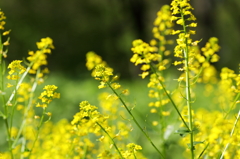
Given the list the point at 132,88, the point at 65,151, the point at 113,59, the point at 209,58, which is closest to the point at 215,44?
the point at 209,58

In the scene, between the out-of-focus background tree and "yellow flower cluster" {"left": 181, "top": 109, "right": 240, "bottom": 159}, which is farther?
the out-of-focus background tree

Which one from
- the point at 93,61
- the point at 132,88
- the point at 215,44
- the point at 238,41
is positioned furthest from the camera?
the point at 238,41

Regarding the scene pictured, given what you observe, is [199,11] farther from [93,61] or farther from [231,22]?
[231,22]

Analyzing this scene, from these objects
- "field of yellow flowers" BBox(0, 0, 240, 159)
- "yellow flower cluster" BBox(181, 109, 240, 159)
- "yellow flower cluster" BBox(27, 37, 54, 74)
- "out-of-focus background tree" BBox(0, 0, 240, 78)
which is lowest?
"yellow flower cluster" BBox(181, 109, 240, 159)

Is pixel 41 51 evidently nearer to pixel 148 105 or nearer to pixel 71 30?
pixel 148 105

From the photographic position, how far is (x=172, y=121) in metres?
3.40

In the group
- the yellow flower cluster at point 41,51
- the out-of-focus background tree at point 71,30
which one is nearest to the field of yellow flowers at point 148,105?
the yellow flower cluster at point 41,51

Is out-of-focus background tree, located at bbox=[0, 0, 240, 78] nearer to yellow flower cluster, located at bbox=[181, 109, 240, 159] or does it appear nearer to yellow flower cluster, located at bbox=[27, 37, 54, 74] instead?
yellow flower cluster, located at bbox=[27, 37, 54, 74]

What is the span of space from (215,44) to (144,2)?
13.4 meters

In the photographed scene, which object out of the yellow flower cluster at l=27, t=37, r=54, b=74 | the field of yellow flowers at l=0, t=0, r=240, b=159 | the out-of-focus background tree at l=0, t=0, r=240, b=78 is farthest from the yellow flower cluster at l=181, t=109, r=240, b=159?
the out-of-focus background tree at l=0, t=0, r=240, b=78

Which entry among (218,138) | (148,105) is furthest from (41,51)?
(218,138)

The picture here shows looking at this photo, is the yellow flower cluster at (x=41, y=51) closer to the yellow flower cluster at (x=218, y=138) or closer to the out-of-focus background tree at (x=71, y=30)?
the yellow flower cluster at (x=218, y=138)

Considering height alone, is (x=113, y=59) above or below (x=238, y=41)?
below

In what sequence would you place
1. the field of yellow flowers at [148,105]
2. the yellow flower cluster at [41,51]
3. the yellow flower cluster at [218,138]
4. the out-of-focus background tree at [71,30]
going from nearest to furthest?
the yellow flower cluster at [218,138] < the field of yellow flowers at [148,105] < the yellow flower cluster at [41,51] < the out-of-focus background tree at [71,30]
